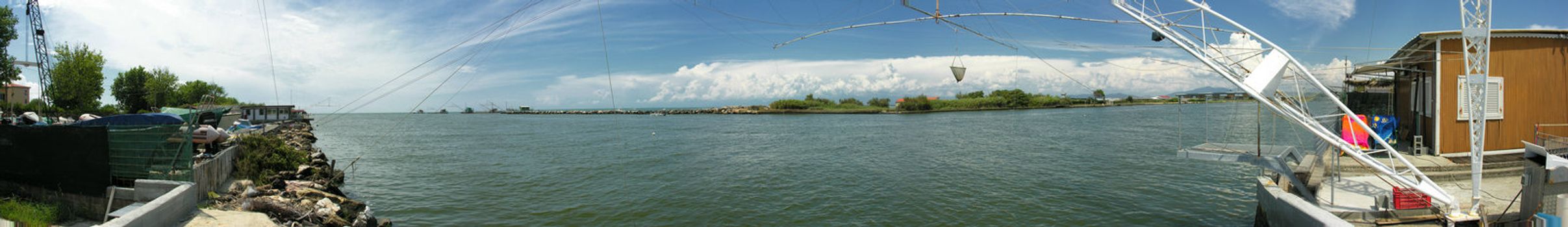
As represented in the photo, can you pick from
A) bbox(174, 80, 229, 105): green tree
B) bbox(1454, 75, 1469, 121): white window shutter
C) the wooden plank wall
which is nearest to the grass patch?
the wooden plank wall

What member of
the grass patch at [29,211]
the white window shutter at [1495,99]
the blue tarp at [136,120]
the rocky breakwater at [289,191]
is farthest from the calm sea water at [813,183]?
the blue tarp at [136,120]

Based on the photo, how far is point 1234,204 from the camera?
13.7 metres

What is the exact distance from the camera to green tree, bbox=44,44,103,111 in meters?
42.2

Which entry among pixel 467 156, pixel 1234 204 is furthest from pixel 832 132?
pixel 1234 204

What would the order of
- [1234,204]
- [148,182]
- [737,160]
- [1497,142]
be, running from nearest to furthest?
[148,182] → [1497,142] → [1234,204] → [737,160]

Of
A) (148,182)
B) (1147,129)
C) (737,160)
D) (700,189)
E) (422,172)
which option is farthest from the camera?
(1147,129)

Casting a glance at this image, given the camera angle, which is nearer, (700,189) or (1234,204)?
(1234,204)

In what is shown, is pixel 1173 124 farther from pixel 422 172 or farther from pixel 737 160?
pixel 422 172

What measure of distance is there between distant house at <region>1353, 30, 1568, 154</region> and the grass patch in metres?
22.7

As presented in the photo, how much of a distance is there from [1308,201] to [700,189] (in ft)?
41.4

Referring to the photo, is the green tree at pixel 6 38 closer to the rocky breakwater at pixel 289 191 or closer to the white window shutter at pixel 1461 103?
the rocky breakwater at pixel 289 191

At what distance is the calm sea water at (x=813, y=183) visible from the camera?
1346cm

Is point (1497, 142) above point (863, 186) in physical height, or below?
above

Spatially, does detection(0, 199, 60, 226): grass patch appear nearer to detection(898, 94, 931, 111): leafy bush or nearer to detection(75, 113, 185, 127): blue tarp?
detection(75, 113, 185, 127): blue tarp
